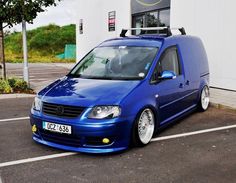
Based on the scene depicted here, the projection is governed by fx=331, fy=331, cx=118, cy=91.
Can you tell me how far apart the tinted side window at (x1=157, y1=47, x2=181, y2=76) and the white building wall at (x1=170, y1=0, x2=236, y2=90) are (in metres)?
4.41

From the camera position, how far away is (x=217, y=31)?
10.6m

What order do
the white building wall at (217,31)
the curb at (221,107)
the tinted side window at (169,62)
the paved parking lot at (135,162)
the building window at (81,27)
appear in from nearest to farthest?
the paved parking lot at (135,162)
the tinted side window at (169,62)
the curb at (221,107)
the white building wall at (217,31)
the building window at (81,27)

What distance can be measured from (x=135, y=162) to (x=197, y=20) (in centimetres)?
794

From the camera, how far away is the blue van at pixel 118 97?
466cm

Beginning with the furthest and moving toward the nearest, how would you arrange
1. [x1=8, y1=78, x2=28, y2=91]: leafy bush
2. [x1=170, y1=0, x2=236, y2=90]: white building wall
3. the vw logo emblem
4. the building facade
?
[x1=8, y1=78, x2=28, y2=91]: leafy bush < the building facade < [x1=170, y1=0, x2=236, y2=90]: white building wall < the vw logo emblem

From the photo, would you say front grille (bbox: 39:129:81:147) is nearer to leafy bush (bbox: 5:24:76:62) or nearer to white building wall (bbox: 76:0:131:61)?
white building wall (bbox: 76:0:131:61)

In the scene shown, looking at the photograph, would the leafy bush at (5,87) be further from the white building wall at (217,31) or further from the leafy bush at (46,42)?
the leafy bush at (46,42)

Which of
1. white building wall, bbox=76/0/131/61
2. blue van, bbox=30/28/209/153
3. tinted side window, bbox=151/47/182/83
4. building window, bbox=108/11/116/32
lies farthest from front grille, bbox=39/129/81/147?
building window, bbox=108/11/116/32

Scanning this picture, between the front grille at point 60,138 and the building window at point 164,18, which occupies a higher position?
the building window at point 164,18

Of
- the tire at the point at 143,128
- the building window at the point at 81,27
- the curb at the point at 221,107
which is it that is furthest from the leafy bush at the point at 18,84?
the building window at the point at 81,27

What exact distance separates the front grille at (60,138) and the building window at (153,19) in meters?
9.38

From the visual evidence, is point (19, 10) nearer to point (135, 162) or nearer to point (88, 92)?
point (88, 92)

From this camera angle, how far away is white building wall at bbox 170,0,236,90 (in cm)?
1012

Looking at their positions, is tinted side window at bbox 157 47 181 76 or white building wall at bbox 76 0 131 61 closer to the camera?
tinted side window at bbox 157 47 181 76
